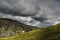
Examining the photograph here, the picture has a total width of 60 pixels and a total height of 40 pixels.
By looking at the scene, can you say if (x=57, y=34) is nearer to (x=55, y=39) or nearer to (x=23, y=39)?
(x=55, y=39)

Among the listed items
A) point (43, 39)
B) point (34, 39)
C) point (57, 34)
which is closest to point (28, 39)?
point (34, 39)

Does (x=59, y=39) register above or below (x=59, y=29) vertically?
below

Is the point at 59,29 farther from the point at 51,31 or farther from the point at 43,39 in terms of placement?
the point at 43,39

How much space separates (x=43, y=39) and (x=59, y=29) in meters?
19.6

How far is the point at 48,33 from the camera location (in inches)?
6097

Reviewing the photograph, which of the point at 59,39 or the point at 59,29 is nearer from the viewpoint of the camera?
the point at 59,39

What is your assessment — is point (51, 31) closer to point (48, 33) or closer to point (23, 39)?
A: point (48, 33)

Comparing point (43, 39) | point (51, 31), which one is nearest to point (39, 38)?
point (43, 39)

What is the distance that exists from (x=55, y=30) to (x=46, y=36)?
527 inches

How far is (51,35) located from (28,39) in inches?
912

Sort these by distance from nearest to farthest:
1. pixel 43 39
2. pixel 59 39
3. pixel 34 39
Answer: pixel 59 39
pixel 43 39
pixel 34 39

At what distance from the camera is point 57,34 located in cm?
14588

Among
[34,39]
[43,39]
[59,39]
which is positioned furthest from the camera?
[34,39]

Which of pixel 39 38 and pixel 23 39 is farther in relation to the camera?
pixel 23 39
